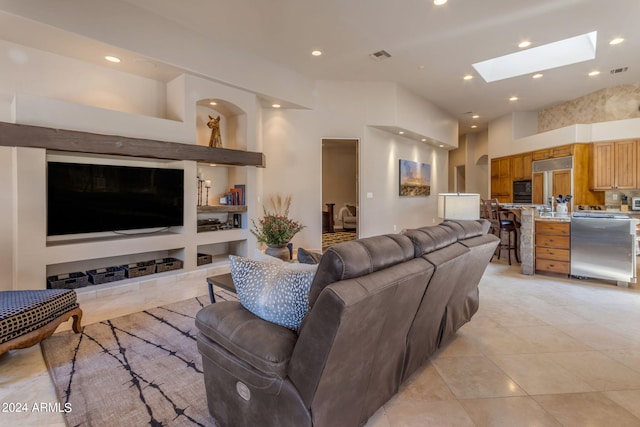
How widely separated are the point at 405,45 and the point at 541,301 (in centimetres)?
394

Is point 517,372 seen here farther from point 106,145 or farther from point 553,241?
point 106,145

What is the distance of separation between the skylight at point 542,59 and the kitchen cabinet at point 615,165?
2478 millimetres

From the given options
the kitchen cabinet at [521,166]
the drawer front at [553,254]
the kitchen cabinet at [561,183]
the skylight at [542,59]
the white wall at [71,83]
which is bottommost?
the drawer front at [553,254]

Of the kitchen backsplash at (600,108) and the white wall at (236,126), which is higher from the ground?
the kitchen backsplash at (600,108)

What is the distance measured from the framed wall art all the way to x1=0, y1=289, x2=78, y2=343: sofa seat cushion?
657cm

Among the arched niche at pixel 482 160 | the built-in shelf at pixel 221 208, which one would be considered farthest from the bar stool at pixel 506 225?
the arched niche at pixel 482 160

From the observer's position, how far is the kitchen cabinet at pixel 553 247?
4.18 meters

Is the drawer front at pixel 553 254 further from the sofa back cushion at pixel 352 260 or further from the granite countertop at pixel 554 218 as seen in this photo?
the sofa back cushion at pixel 352 260

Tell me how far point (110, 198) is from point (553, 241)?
587cm

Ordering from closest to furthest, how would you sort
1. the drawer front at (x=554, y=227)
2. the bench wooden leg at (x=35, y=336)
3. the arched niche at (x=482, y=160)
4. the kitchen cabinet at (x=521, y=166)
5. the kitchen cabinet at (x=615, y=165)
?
→ 1. the bench wooden leg at (x=35, y=336)
2. the drawer front at (x=554, y=227)
3. the kitchen cabinet at (x=615, y=165)
4. the kitchen cabinet at (x=521, y=166)
5. the arched niche at (x=482, y=160)

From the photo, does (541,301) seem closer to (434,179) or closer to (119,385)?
(119,385)

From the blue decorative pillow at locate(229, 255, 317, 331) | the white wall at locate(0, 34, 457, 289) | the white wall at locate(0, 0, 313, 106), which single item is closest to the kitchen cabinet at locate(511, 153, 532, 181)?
the white wall at locate(0, 34, 457, 289)

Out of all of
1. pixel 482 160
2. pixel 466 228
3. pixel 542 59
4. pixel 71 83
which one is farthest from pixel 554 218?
pixel 482 160

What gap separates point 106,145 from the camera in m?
3.57
